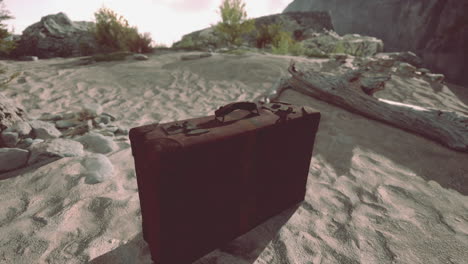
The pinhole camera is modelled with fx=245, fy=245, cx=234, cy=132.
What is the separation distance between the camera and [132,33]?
9.38m

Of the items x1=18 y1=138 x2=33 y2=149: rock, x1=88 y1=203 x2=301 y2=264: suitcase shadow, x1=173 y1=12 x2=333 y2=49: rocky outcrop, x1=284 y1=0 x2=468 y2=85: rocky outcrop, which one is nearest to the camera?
x1=88 y1=203 x2=301 y2=264: suitcase shadow

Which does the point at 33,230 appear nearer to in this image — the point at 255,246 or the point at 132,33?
the point at 255,246

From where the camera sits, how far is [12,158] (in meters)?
2.22

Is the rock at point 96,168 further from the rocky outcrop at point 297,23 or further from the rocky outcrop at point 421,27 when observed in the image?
the rocky outcrop at point 297,23

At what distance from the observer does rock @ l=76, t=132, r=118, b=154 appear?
267 cm

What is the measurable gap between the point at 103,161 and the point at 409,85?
635 cm

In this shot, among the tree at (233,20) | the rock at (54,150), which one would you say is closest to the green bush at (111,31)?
the tree at (233,20)

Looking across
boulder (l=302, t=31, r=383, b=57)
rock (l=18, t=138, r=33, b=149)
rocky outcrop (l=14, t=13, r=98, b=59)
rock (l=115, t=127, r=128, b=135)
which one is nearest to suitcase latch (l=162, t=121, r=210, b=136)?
rock (l=115, t=127, r=128, b=135)

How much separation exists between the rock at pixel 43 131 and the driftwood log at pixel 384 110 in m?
3.80

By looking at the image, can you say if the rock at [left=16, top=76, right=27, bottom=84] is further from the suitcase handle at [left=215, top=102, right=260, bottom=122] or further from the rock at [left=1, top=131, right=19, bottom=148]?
the suitcase handle at [left=215, top=102, right=260, bottom=122]

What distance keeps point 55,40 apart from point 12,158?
32.6 feet

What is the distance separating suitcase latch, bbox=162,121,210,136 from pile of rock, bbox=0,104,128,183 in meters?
1.20

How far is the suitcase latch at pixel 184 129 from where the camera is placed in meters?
1.22

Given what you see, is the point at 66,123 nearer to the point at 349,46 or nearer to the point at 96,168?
the point at 96,168
